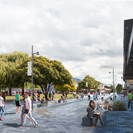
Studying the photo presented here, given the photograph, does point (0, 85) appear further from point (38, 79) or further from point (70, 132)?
point (70, 132)

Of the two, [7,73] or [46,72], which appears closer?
[46,72]

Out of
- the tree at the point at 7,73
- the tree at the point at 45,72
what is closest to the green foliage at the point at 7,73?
the tree at the point at 7,73

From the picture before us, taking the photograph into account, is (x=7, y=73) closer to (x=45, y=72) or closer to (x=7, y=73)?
(x=7, y=73)

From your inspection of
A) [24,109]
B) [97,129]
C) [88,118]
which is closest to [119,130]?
[97,129]

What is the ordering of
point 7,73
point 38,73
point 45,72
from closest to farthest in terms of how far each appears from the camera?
point 38,73, point 45,72, point 7,73

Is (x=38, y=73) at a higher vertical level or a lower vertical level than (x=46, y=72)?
lower

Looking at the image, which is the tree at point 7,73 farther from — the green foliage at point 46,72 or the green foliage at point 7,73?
the green foliage at point 46,72

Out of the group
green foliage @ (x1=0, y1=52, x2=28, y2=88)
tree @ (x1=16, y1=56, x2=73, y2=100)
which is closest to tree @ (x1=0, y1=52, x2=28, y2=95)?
green foliage @ (x1=0, y1=52, x2=28, y2=88)

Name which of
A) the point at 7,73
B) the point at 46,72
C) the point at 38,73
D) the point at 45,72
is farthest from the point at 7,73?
the point at 46,72

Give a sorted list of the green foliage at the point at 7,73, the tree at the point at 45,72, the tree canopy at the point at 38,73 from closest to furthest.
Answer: the tree at the point at 45,72 → the tree canopy at the point at 38,73 → the green foliage at the point at 7,73

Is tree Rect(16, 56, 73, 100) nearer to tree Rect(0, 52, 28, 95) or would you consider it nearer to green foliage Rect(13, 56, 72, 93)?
green foliage Rect(13, 56, 72, 93)

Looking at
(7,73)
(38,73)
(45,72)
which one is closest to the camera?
(38,73)

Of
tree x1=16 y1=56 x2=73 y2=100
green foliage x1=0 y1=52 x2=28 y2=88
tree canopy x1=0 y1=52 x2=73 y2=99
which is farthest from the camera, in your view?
green foliage x1=0 y1=52 x2=28 y2=88

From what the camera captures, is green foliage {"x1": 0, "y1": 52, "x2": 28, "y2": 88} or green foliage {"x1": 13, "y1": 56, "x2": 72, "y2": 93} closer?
green foliage {"x1": 13, "y1": 56, "x2": 72, "y2": 93}
